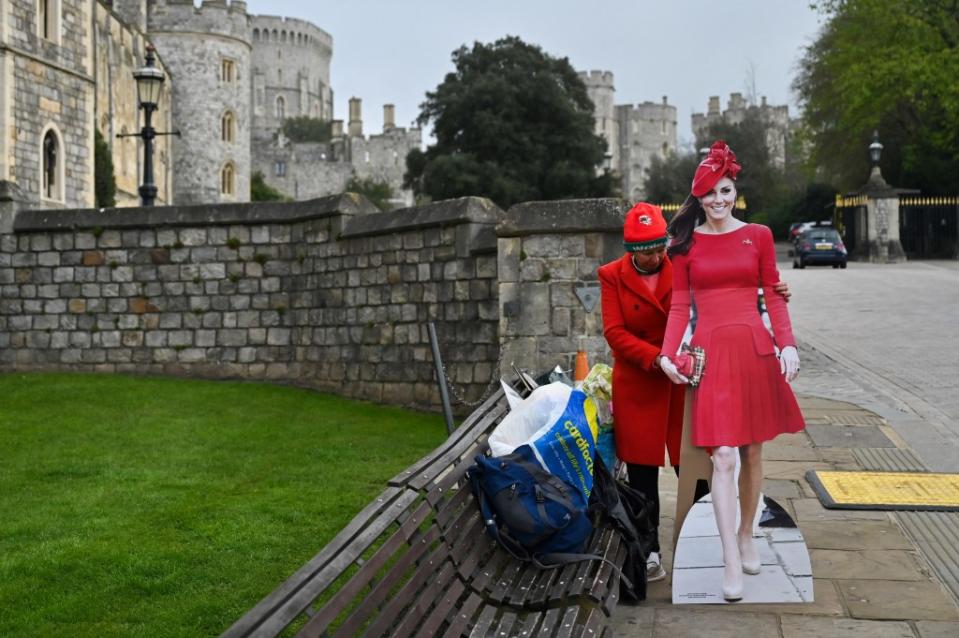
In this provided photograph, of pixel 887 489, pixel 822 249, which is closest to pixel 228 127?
pixel 822 249

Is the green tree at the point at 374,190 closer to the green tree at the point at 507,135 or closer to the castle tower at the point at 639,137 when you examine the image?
the green tree at the point at 507,135

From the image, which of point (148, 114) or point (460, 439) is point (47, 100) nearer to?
point (148, 114)

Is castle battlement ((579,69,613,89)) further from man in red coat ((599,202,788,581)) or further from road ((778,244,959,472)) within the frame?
man in red coat ((599,202,788,581))

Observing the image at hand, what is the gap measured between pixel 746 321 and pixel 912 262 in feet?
106

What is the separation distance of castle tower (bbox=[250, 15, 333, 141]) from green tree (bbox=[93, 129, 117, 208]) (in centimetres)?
7779

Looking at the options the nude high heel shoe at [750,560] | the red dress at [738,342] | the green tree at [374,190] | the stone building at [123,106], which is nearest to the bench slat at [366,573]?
the red dress at [738,342]

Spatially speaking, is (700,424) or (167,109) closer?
(700,424)

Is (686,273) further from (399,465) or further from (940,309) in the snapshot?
(940,309)

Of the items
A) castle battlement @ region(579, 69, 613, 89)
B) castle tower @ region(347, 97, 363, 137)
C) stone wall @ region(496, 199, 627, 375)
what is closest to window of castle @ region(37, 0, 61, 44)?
stone wall @ region(496, 199, 627, 375)

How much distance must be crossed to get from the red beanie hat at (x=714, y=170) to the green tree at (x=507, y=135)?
4152 centimetres

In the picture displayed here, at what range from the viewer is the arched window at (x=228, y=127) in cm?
5488

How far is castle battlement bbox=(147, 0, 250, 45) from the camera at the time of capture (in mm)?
53781

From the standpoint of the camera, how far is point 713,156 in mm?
4945

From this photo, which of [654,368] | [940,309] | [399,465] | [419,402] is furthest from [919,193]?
[654,368]
